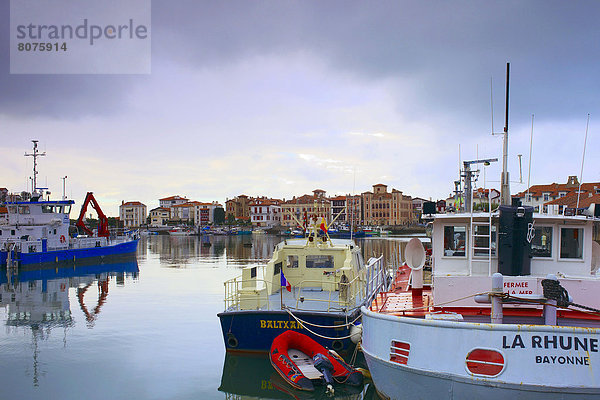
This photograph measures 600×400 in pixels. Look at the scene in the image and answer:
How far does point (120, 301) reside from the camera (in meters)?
26.6

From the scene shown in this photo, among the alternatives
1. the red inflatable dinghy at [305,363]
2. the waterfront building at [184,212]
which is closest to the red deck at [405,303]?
the red inflatable dinghy at [305,363]

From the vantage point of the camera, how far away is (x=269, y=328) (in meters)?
14.4

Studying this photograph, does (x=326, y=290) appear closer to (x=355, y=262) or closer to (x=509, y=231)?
(x=355, y=262)

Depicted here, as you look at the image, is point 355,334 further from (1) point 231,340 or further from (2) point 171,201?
(2) point 171,201

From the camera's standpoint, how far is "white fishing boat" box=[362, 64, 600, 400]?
26.4 ft

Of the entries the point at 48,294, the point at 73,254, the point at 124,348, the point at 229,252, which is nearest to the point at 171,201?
the point at 229,252

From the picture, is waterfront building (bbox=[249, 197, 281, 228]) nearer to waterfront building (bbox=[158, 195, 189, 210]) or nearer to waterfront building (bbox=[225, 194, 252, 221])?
waterfront building (bbox=[225, 194, 252, 221])

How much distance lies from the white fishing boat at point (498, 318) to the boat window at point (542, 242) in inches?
0.8

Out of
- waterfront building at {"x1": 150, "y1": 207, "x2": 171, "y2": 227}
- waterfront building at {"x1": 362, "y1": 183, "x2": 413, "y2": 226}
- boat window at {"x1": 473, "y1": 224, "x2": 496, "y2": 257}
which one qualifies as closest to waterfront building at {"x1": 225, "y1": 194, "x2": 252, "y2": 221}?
waterfront building at {"x1": 150, "y1": 207, "x2": 171, "y2": 227}

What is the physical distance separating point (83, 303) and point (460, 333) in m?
23.0

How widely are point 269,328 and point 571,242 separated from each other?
8.10 metres

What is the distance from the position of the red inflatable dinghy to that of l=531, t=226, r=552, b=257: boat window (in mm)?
5292

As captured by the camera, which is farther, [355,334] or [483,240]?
[355,334]

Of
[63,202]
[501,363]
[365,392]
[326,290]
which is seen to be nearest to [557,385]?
[501,363]
